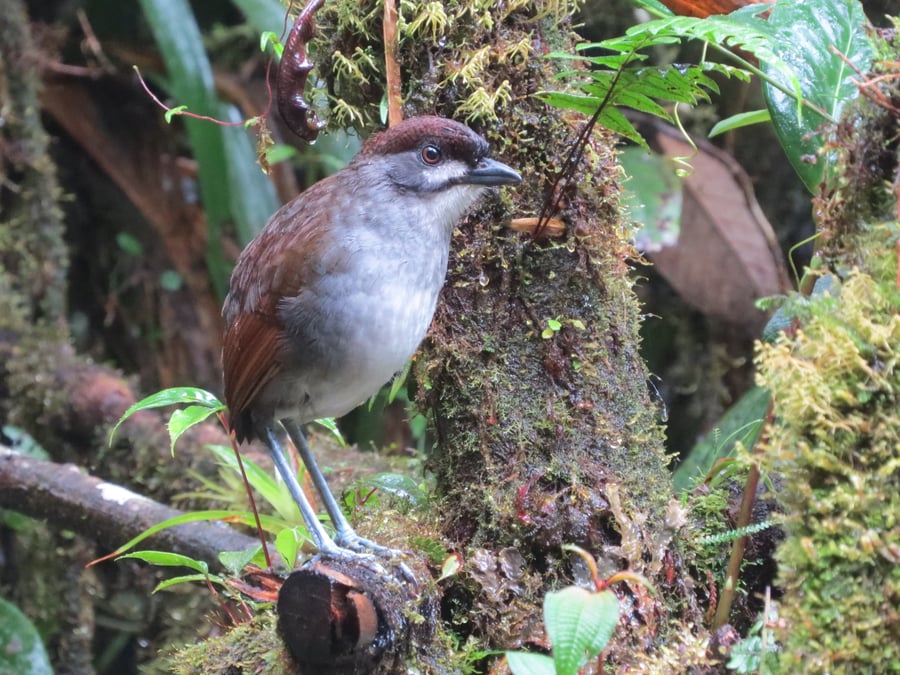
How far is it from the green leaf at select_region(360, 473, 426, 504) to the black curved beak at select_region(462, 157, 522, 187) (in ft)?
2.57

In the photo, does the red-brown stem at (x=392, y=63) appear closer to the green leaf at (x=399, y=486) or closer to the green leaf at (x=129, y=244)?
the green leaf at (x=399, y=486)

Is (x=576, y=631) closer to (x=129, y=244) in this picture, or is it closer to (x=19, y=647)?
(x=19, y=647)

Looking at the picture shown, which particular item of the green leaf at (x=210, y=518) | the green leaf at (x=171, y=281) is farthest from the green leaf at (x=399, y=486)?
the green leaf at (x=171, y=281)

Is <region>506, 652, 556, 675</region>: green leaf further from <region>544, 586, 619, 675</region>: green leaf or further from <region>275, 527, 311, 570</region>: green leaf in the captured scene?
<region>275, 527, 311, 570</region>: green leaf

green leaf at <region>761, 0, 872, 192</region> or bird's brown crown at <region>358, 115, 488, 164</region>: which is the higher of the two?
green leaf at <region>761, 0, 872, 192</region>

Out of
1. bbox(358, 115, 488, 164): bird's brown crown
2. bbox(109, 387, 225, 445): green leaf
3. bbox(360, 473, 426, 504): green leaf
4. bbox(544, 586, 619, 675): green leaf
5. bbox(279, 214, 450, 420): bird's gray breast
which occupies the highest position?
bbox(358, 115, 488, 164): bird's brown crown

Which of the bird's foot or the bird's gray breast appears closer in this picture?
the bird's foot

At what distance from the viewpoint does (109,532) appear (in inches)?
115

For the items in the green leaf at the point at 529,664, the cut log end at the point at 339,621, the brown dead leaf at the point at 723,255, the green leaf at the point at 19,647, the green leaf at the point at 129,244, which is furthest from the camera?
the green leaf at the point at 129,244

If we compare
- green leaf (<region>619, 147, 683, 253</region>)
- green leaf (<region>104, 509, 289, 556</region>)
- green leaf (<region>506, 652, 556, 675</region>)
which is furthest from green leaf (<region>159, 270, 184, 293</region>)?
green leaf (<region>506, 652, 556, 675</region>)

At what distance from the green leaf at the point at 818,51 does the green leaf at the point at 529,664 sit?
0.99m

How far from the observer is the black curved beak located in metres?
1.87

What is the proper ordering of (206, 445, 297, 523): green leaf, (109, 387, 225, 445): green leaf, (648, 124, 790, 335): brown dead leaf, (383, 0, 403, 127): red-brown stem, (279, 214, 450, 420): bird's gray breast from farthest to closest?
(648, 124, 790, 335): brown dead leaf < (206, 445, 297, 523): green leaf < (383, 0, 403, 127): red-brown stem < (279, 214, 450, 420): bird's gray breast < (109, 387, 225, 445): green leaf

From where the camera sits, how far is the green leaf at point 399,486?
7.23 ft
